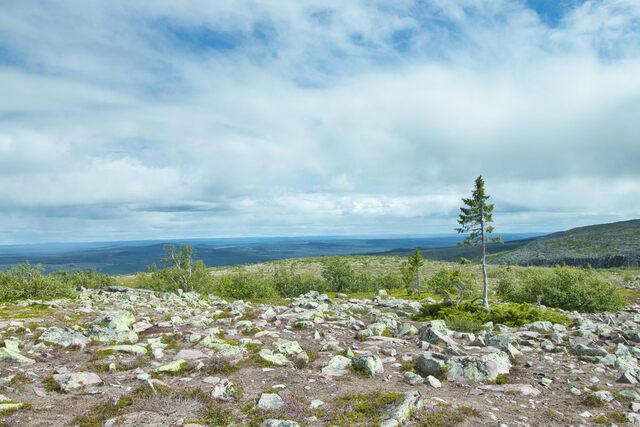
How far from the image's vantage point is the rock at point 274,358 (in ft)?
48.2

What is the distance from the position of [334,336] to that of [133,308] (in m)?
16.9

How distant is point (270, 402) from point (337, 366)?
378 centimetres

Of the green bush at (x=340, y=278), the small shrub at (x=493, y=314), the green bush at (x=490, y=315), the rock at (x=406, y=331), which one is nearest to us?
the rock at (x=406, y=331)

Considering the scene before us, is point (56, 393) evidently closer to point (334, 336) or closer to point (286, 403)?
point (286, 403)

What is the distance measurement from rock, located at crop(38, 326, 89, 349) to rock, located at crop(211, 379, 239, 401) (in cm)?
855

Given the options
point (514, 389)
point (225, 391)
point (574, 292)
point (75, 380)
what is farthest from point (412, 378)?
point (574, 292)

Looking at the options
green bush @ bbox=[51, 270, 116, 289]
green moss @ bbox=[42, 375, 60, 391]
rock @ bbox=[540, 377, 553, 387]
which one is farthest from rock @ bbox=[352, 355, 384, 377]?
green bush @ bbox=[51, 270, 116, 289]

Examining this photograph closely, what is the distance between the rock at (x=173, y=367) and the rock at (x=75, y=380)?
1.87 meters

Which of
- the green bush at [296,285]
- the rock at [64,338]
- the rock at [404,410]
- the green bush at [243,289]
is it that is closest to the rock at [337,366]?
the rock at [404,410]

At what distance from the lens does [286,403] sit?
1116 centimetres

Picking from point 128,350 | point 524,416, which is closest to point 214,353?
point 128,350

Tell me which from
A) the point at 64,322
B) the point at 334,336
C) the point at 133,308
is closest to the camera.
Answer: the point at 334,336

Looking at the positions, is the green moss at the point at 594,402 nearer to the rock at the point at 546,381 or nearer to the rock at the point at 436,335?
the rock at the point at 546,381

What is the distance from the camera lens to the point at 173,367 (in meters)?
14.0
